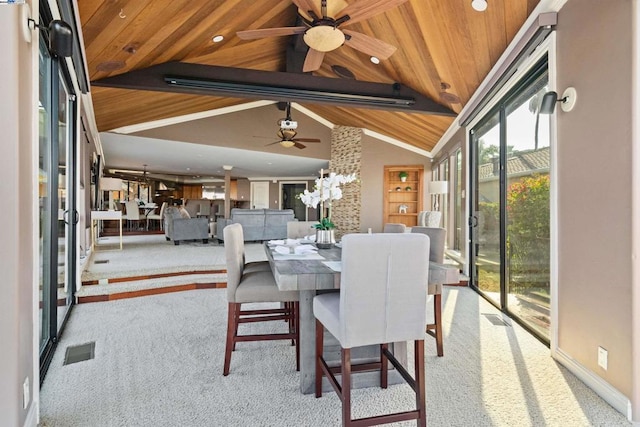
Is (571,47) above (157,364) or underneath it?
above

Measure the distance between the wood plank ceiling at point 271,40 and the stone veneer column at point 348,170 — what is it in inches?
126

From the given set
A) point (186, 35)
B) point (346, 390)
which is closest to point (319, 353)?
point (346, 390)

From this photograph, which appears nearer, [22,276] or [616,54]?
[22,276]

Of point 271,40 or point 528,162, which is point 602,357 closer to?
point 528,162

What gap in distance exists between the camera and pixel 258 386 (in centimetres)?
198

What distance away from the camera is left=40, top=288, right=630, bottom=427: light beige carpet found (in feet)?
5.53

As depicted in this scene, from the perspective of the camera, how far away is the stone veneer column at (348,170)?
959cm

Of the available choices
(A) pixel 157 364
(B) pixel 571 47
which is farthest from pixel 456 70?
(A) pixel 157 364

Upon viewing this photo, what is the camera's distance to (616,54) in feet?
5.97

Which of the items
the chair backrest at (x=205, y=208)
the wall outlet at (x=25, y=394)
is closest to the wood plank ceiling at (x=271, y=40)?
the wall outlet at (x=25, y=394)

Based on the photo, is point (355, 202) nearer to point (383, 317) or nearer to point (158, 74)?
point (158, 74)

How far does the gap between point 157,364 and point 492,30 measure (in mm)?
3909

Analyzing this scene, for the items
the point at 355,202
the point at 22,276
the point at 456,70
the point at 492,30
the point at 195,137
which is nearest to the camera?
the point at 22,276

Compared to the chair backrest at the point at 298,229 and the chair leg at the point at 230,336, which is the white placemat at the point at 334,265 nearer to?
the chair leg at the point at 230,336
